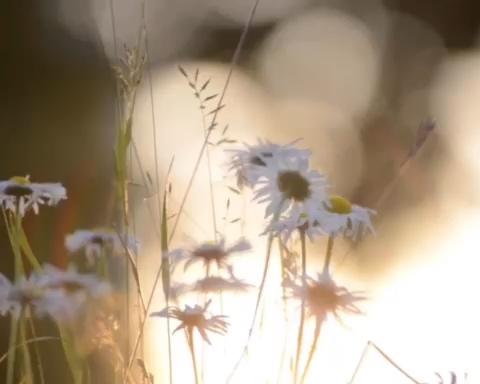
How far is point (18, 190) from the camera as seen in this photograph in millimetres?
647

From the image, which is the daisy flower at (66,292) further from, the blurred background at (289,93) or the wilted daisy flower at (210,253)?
the blurred background at (289,93)

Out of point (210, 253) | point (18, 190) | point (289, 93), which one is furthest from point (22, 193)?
point (289, 93)

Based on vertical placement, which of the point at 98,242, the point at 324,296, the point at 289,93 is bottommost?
the point at 324,296

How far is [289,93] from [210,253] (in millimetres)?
420

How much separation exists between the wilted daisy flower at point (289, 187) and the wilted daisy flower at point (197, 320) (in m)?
0.08

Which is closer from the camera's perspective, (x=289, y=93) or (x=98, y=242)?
(x=98, y=242)

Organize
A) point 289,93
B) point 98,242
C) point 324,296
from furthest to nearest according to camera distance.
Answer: point 289,93 → point 98,242 → point 324,296

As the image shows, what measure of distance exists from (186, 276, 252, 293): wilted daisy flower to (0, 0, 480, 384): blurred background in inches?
14.3

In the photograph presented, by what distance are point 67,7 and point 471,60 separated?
49cm

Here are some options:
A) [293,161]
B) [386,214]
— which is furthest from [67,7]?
[293,161]

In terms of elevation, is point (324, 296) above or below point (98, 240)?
below

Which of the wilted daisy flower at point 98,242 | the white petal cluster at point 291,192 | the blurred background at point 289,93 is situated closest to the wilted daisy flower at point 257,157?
the white petal cluster at point 291,192

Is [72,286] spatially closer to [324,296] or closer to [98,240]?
[98,240]

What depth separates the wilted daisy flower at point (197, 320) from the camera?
1.95 ft
